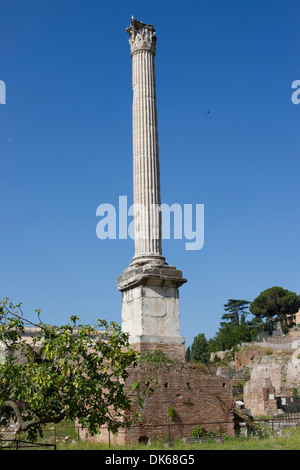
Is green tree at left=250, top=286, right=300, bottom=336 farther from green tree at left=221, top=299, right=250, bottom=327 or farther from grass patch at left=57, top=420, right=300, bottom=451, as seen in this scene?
grass patch at left=57, top=420, right=300, bottom=451

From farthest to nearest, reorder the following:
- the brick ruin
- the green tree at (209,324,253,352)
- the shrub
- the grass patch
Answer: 1. the green tree at (209,324,253,352)
2. the shrub
3. the brick ruin
4. the grass patch

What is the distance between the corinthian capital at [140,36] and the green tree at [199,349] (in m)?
50.7

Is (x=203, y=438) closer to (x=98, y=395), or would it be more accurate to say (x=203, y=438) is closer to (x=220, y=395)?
(x=220, y=395)

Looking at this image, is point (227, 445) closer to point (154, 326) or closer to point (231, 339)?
point (154, 326)

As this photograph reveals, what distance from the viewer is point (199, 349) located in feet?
218

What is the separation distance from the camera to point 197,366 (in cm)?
1652

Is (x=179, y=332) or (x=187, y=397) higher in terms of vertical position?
(x=179, y=332)

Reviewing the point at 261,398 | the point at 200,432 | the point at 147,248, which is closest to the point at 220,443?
the point at 200,432

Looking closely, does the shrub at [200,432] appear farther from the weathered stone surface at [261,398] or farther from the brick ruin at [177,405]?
the weathered stone surface at [261,398]

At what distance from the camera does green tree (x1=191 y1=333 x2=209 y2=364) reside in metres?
65.5

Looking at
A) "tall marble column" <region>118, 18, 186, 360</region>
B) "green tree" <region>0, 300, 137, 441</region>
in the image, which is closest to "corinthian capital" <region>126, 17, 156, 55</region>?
"tall marble column" <region>118, 18, 186, 360</region>

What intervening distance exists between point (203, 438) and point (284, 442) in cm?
227
